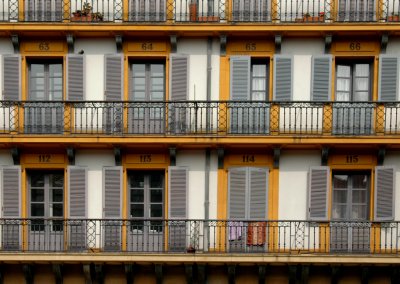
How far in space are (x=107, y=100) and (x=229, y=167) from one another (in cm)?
424

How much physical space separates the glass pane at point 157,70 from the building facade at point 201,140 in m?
0.14

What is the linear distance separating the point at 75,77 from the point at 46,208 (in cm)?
415

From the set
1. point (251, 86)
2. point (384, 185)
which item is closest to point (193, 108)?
point (251, 86)

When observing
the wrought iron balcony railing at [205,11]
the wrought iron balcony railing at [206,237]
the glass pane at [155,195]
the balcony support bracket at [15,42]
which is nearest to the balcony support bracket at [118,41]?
the wrought iron balcony railing at [205,11]

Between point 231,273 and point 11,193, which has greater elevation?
point 11,193

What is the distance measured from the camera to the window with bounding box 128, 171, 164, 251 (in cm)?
1925

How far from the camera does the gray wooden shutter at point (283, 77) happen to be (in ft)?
63.5

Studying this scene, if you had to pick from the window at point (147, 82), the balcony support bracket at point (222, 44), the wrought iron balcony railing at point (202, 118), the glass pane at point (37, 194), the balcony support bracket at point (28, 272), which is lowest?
the balcony support bracket at point (28, 272)

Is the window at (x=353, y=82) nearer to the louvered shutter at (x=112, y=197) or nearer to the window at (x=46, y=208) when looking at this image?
the louvered shutter at (x=112, y=197)

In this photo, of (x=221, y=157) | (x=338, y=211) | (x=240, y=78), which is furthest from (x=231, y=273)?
(x=240, y=78)

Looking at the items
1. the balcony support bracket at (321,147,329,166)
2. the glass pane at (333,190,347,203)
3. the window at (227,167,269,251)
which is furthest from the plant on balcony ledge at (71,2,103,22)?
the glass pane at (333,190,347,203)

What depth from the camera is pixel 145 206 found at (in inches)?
776

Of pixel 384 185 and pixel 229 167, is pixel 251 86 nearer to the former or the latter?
pixel 229 167

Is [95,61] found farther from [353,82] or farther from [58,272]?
[353,82]
